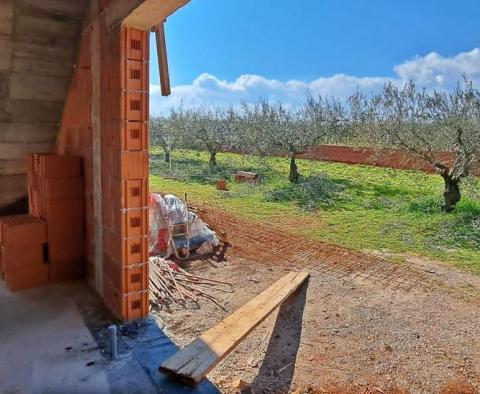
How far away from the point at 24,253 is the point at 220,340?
178 centimetres

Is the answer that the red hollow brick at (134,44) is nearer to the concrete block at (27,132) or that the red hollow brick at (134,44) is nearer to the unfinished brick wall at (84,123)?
the unfinished brick wall at (84,123)

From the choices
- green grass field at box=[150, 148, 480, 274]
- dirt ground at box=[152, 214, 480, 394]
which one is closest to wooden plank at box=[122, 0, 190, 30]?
dirt ground at box=[152, 214, 480, 394]

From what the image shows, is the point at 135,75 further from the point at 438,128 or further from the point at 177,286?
the point at 438,128

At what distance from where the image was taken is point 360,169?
655 inches

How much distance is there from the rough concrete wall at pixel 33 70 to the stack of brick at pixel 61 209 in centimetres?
50

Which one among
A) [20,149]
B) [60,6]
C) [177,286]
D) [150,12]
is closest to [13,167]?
[20,149]

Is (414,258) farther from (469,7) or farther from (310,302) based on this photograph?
(469,7)

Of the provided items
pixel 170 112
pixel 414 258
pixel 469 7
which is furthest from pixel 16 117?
pixel 170 112

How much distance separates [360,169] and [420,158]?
7327mm

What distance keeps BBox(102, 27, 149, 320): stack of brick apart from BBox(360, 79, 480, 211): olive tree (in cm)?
785

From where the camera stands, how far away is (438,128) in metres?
9.01

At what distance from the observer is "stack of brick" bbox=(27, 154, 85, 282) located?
122 inches

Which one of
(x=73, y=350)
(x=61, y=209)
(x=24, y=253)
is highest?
(x=61, y=209)

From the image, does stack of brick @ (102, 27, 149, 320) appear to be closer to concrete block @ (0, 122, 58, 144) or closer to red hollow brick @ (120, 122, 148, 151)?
red hollow brick @ (120, 122, 148, 151)
